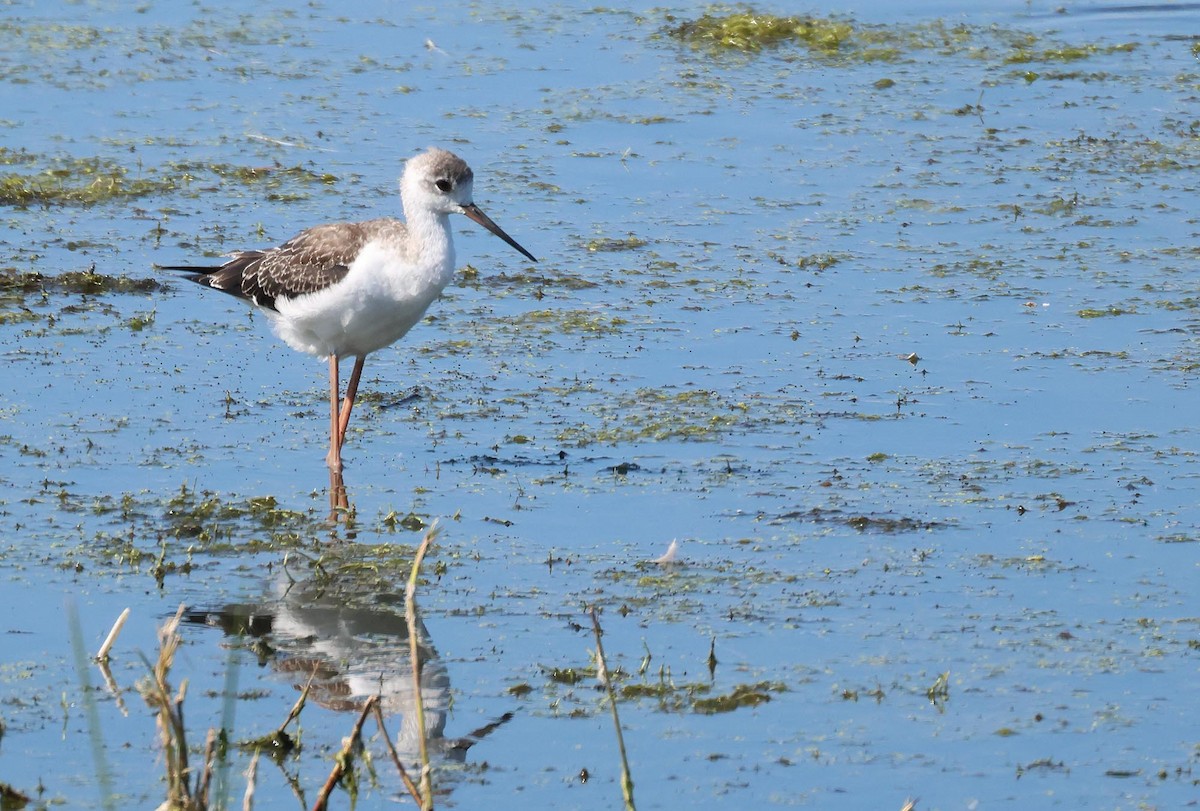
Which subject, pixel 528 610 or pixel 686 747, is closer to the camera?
pixel 686 747

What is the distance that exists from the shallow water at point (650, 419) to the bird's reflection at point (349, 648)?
0.03 m

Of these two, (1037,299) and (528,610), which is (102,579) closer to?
(528,610)

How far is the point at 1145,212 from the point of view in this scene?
1189 centimetres

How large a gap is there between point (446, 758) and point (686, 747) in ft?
2.38

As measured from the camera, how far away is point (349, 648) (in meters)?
6.27

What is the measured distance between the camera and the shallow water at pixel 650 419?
577 cm

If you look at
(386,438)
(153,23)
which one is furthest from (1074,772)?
(153,23)

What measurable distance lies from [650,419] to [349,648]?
2771 mm

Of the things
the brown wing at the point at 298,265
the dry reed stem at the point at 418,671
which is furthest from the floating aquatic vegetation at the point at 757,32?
the dry reed stem at the point at 418,671

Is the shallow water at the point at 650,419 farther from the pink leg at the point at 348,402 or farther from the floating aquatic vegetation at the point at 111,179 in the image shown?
the pink leg at the point at 348,402

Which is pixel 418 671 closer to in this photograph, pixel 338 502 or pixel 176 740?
pixel 176 740

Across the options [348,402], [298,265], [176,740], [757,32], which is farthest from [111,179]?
[176,740]

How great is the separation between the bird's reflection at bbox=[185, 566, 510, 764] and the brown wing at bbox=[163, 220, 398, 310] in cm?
187

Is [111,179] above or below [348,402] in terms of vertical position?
above
